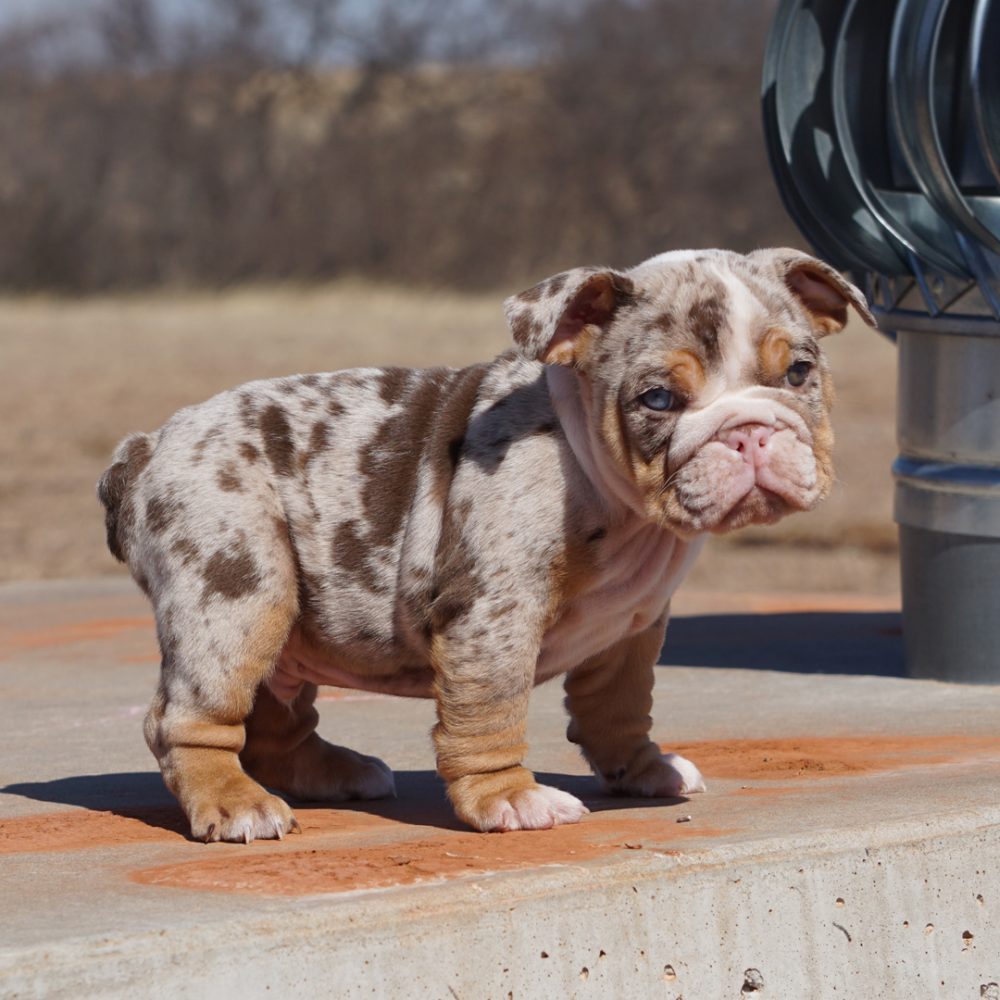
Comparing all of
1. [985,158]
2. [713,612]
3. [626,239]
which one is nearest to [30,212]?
[626,239]

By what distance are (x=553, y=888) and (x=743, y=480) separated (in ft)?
3.05

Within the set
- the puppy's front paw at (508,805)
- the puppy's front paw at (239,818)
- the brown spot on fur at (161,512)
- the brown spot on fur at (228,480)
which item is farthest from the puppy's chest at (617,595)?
the brown spot on fur at (161,512)

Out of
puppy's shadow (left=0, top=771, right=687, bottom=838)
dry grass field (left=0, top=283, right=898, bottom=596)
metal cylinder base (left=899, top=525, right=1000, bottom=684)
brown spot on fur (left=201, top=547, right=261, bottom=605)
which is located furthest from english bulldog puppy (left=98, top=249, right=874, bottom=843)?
dry grass field (left=0, top=283, right=898, bottom=596)

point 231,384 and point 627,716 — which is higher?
point 627,716

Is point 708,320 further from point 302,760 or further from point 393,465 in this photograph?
point 302,760

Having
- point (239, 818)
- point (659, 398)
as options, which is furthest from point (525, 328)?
point (239, 818)

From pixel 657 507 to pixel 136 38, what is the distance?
38.9m

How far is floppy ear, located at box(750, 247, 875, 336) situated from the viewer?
168 inches

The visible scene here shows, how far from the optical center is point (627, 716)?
4660mm

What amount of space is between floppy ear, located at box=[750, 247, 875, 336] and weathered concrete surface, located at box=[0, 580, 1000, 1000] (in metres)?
1.16

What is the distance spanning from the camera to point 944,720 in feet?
18.7

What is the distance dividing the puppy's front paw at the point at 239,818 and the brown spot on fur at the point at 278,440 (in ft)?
2.62

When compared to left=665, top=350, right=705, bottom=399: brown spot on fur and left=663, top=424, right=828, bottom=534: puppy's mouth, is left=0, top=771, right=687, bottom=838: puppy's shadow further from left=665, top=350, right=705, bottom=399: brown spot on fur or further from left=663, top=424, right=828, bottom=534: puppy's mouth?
left=665, top=350, right=705, bottom=399: brown spot on fur

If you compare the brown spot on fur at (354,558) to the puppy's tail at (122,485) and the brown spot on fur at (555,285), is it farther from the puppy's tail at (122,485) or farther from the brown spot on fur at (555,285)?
the brown spot on fur at (555,285)
